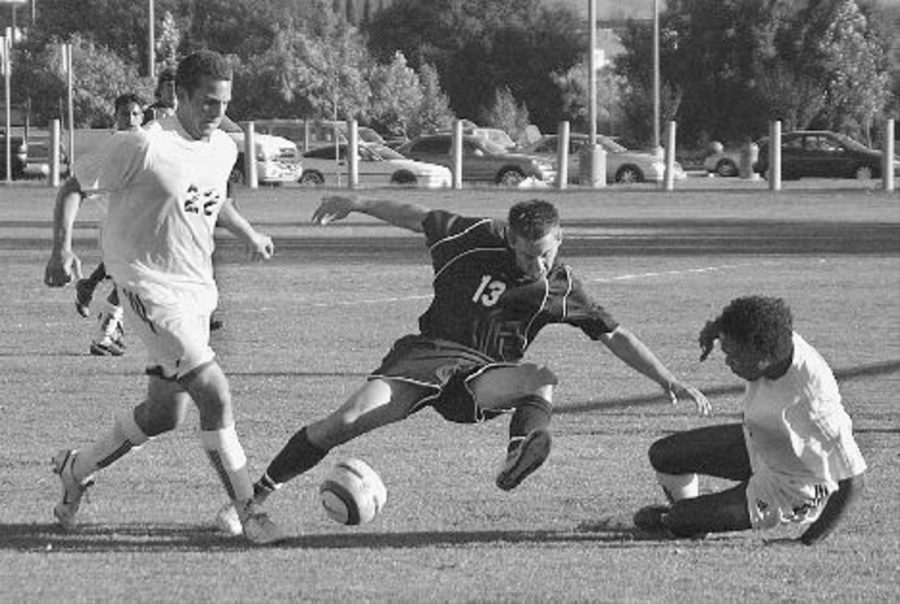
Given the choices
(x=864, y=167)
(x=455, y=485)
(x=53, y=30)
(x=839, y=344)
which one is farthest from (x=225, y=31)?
(x=455, y=485)

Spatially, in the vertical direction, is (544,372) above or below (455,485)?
above

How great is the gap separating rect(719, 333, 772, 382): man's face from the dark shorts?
3.32 feet

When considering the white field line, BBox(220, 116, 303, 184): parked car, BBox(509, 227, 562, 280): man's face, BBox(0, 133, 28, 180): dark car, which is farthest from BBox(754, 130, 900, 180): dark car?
BBox(509, 227, 562, 280): man's face

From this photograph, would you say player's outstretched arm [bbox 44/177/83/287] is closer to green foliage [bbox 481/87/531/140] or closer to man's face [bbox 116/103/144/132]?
man's face [bbox 116/103/144/132]

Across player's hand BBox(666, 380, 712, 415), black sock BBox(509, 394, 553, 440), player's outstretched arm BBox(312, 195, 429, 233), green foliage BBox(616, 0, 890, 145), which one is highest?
green foliage BBox(616, 0, 890, 145)

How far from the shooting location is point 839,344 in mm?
16656

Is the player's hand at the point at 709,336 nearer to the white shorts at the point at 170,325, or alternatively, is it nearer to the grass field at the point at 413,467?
the grass field at the point at 413,467

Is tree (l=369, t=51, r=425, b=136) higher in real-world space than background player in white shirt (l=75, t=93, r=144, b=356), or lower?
higher

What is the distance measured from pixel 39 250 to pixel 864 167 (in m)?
35.1

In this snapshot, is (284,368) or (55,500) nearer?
(55,500)

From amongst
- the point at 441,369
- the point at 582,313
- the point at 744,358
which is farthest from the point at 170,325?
the point at 744,358

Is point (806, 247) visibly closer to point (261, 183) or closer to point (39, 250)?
point (39, 250)

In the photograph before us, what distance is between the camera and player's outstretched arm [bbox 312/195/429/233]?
898 centimetres

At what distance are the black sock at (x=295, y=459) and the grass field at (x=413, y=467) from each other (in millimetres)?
253
